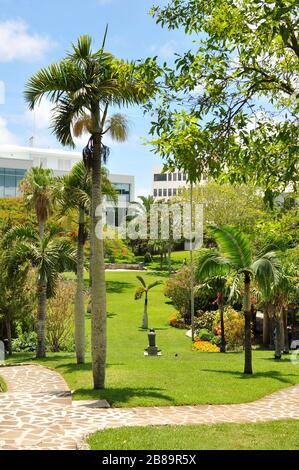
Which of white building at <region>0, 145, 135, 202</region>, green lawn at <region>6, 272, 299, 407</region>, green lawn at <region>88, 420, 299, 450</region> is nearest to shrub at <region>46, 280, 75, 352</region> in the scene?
green lawn at <region>6, 272, 299, 407</region>

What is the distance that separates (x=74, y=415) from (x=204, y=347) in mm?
19170

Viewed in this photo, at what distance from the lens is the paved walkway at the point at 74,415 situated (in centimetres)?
942

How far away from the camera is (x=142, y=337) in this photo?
33312mm

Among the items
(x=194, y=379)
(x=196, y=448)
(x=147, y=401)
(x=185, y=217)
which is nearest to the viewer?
(x=196, y=448)

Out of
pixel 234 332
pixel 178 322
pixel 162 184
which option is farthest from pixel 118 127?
pixel 162 184

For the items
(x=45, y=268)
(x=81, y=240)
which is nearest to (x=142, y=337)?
(x=45, y=268)

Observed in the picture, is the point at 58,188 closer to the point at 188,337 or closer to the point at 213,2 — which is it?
the point at 213,2

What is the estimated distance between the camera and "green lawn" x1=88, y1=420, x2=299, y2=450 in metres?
8.52

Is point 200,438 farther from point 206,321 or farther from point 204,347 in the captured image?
point 206,321

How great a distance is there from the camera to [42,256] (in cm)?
2267

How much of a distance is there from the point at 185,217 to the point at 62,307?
3258cm

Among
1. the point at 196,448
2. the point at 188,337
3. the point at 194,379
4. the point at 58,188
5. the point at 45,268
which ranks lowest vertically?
the point at 188,337

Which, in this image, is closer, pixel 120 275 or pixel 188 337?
pixel 188 337

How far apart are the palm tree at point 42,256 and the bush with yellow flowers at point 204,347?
966cm
